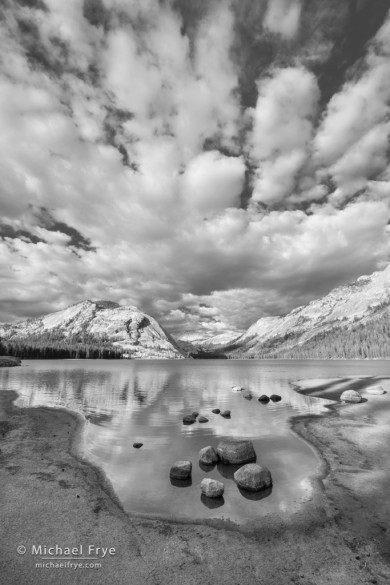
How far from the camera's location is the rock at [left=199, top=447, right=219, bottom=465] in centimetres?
2068

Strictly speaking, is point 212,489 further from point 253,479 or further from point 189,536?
point 189,536

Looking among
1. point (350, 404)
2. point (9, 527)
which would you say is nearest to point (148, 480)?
point (9, 527)

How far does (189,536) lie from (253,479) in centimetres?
550

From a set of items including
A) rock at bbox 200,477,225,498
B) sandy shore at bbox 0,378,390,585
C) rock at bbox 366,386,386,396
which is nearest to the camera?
sandy shore at bbox 0,378,390,585

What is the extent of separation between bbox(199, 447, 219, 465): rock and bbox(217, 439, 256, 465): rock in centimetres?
47

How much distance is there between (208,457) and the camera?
68.4 ft

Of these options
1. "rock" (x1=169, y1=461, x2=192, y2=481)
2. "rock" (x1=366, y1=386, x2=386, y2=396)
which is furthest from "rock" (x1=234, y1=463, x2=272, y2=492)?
"rock" (x1=366, y1=386, x2=386, y2=396)

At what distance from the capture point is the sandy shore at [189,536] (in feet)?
32.7

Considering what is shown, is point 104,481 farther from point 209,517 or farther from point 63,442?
point 63,442

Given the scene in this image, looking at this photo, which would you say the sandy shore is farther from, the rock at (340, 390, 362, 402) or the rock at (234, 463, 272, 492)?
the rock at (340, 390, 362, 402)

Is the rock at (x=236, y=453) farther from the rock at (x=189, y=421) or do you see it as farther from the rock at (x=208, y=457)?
the rock at (x=189, y=421)

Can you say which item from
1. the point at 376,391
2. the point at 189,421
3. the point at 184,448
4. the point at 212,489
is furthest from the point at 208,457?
the point at 376,391

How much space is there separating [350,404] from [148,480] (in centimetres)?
3660

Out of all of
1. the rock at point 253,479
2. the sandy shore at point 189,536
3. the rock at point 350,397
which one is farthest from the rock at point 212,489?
the rock at point 350,397
